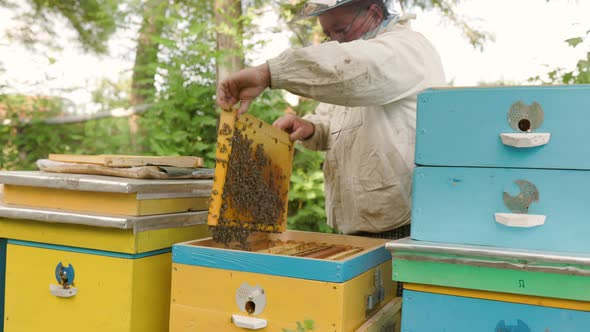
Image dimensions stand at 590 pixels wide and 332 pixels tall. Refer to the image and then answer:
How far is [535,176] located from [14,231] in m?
1.67

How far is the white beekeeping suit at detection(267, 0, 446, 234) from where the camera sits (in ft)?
5.06

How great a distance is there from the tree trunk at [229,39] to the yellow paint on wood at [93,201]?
2754 mm

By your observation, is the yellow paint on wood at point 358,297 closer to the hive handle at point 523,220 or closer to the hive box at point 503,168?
the hive box at point 503,168

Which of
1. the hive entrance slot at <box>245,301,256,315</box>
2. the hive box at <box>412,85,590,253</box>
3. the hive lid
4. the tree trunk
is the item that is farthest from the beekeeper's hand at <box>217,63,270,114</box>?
the tree trunk

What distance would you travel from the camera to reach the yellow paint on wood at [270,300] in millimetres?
1372

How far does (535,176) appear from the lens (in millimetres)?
1265

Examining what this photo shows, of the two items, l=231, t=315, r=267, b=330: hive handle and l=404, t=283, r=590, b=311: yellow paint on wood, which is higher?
l=404, t=283, r=590, b=311: yellow paint on wood

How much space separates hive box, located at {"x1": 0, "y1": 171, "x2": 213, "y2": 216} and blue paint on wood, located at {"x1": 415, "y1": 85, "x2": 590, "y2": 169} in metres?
0.88

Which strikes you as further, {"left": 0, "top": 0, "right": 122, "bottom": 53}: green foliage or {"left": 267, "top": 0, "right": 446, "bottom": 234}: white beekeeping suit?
{"left": 0, "top": 0, "right": 122, "bottom": 53}: green foliage

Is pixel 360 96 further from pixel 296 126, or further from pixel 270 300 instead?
pixel 296 126

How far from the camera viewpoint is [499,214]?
1.28 meters

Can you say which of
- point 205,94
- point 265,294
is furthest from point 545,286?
point 205,94

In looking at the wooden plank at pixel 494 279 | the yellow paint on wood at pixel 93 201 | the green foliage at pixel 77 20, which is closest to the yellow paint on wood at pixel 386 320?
the wooden plank at pixel 494 279

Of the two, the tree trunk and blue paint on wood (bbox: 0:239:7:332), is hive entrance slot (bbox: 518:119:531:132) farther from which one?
the tree trunk
